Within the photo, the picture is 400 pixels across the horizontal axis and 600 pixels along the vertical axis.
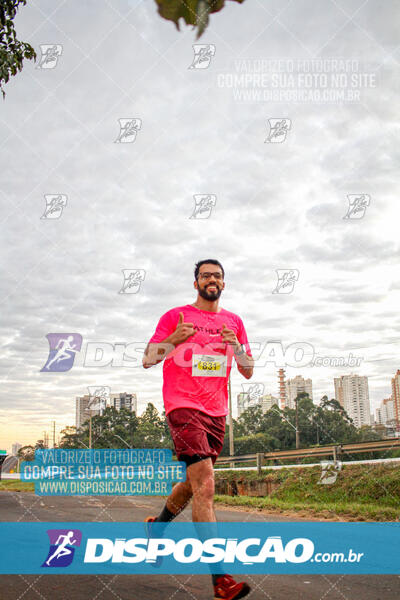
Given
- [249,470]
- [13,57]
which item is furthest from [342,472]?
[13,57]

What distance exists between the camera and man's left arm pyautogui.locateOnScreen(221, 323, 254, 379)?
11.5ft

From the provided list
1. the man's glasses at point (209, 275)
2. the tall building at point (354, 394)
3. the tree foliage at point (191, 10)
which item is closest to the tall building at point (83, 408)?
the tall building at point (354, 394)

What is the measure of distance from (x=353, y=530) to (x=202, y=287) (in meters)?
4.43

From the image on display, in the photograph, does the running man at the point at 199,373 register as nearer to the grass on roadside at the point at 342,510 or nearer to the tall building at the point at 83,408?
the grass on roadside at the point at 342,510

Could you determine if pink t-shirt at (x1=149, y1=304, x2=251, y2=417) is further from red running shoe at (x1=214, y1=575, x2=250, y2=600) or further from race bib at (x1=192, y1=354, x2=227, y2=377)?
red running shoe at (x1=214, y1=575, x2=250, y2=600)

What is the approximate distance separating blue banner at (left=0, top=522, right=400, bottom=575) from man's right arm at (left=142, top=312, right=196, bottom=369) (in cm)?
104

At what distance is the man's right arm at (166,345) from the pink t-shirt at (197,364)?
5 centimetres

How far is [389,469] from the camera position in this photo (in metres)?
10.8

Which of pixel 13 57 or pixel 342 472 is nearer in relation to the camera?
pixel 13 57

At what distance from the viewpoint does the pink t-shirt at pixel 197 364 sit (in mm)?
3439

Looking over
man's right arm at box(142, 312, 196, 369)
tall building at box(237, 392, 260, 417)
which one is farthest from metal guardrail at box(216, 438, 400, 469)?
man's right arm at box(142, 312, 196, 369)

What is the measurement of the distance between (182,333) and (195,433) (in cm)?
62

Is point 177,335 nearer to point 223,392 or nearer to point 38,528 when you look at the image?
point 223,392

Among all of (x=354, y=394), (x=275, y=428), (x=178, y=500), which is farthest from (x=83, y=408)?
(x=178, y=500)
